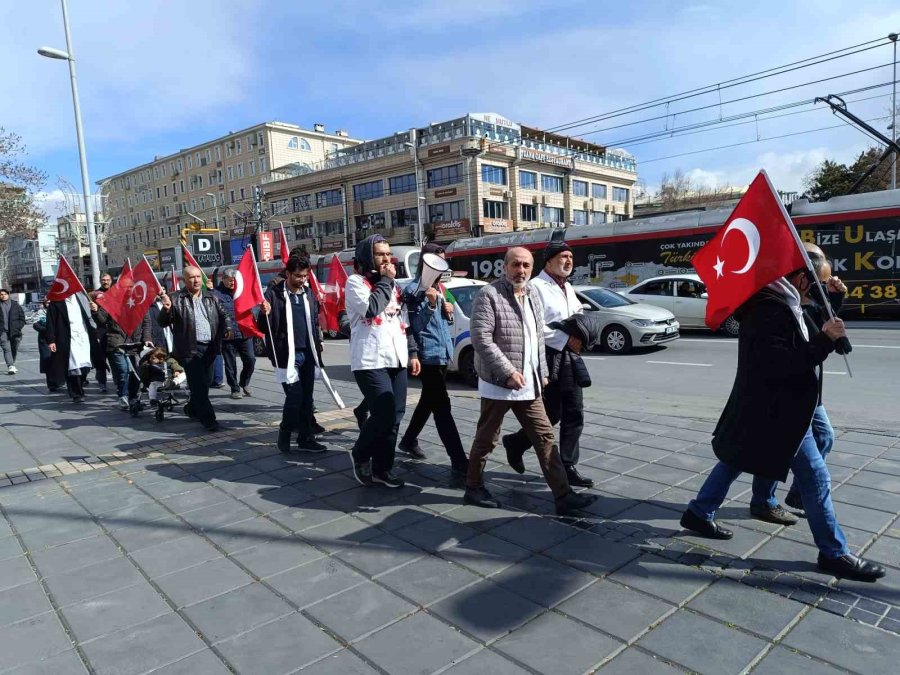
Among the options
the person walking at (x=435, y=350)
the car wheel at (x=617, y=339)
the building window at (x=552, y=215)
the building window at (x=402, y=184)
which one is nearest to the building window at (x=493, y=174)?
the building window at (x=552, y=215)

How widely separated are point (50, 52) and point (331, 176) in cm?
4467

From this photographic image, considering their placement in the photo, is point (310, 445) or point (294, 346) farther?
point (310, 445)

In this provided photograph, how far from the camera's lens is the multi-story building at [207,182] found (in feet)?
239

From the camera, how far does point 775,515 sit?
12.0 ft

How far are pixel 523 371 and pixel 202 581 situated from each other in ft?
7.18

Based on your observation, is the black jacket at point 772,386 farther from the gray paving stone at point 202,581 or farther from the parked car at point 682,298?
the parked car at point 682,298

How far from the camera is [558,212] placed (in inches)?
2255

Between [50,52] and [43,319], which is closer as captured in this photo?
[43,319]

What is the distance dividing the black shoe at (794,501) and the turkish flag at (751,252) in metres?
1.38

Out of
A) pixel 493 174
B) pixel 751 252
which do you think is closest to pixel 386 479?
pixel 751 252

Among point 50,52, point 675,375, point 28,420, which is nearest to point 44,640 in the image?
point 28,420

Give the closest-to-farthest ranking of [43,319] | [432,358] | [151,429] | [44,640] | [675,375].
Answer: [44,640]
[432,358]
[151,429]
[675,375]
[43,319]

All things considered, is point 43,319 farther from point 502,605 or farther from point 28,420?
point 502,605

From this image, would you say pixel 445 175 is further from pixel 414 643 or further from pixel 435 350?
pixel 414 643
